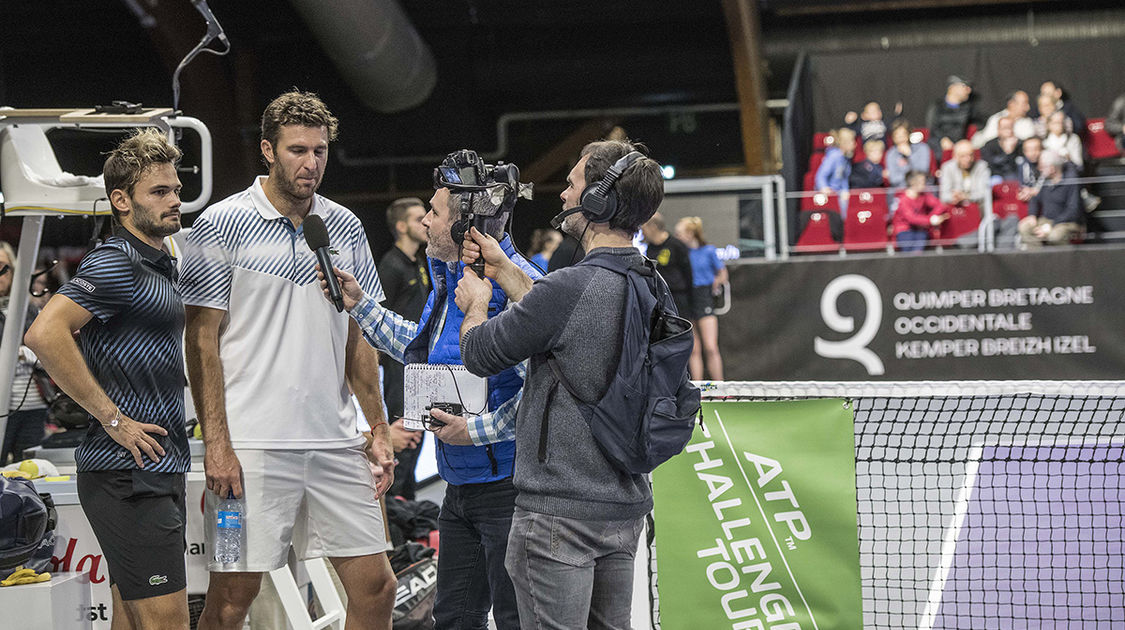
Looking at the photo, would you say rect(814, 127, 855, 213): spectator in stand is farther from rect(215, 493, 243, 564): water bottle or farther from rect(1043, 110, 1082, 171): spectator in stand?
rect(215, 493, 243, 564): water bottle

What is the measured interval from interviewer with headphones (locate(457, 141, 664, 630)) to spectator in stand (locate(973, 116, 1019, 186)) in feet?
39.5

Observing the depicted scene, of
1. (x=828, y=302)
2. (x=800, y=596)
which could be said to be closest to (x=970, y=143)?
(x=828, y=302)

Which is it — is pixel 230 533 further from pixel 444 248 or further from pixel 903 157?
pixel 903 157

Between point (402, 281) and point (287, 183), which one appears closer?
point (287, 183)

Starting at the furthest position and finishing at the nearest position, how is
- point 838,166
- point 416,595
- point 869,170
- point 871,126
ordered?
point 871,126 < point 838,166 < point 869,170 < point 416,595

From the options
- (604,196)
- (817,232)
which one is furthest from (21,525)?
(817,232)

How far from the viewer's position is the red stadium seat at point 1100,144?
15156mm

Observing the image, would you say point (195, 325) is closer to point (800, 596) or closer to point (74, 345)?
point (74, 345)

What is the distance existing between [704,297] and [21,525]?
28.5ft

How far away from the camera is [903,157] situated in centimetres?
1449

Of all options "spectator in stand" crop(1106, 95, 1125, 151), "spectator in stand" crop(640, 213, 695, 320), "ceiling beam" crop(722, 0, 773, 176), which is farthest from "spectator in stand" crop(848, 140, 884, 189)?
"spectator in stand" crop(640, 213, 695, 320)

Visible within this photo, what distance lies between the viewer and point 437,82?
17703mm

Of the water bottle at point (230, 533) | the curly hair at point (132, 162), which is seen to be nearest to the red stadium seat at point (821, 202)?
the curly hair at point (132, 162)

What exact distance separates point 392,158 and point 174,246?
45.9 ft
